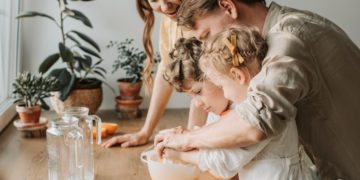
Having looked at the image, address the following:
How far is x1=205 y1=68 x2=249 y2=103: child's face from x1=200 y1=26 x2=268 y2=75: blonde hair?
2cm

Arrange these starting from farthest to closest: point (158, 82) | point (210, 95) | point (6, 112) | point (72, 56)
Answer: point (72, 56) → point (6, 112) → point (158, 82) → point (210, 95)

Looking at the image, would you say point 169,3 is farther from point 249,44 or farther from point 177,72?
point 249,44

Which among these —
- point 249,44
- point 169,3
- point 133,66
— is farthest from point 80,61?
point 249,44

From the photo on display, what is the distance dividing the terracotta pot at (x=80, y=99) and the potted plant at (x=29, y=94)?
1.29 ft

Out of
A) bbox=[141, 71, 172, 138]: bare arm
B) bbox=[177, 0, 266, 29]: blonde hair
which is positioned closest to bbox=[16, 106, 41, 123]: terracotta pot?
bbox=[141, 71, 172, 138]: bare arm

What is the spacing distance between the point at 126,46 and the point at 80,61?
39 cm

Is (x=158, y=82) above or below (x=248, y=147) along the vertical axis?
below

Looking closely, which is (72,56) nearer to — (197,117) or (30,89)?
(30,89)

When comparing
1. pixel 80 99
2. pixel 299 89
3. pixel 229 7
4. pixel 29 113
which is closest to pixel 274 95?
pixel 299 89

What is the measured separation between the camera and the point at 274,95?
0.99 meters

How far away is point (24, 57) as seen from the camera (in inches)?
116

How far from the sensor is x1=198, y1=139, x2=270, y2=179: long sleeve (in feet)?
3.72

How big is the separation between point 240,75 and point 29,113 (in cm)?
130

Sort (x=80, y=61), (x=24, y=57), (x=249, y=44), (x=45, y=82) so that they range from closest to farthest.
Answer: (x=249, y=44) → (x=45, y=82) → (x=80, y=61) → (x=24, y=57)
